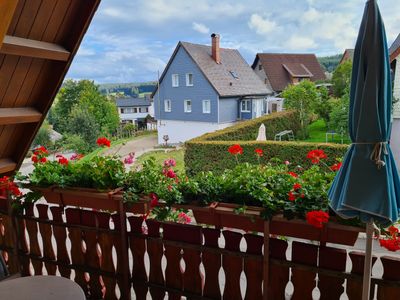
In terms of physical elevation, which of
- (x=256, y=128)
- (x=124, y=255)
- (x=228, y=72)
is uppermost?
(x=228, y=72)

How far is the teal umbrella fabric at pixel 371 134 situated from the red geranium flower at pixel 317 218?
10 cm

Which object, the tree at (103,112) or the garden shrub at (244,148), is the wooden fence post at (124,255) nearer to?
the tree at (103,112)

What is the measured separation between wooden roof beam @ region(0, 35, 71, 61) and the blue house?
127 inches

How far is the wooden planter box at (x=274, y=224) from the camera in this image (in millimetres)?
1249

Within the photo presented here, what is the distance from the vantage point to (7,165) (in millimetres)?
2391

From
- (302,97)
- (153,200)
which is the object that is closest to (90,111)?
(153,200)

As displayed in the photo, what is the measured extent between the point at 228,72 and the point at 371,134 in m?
7.20

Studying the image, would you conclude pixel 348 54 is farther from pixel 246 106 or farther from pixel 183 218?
pixel 246 106

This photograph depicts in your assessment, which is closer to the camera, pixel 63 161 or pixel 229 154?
pixel 63 161

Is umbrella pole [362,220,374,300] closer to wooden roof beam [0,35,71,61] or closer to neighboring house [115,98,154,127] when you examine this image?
wooden roof beam [0,35,71,61]

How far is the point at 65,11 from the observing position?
1.71m

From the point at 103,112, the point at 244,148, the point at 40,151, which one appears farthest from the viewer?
the point at 244,148

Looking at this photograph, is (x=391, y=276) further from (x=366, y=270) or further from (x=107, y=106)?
(x=107, y=106)

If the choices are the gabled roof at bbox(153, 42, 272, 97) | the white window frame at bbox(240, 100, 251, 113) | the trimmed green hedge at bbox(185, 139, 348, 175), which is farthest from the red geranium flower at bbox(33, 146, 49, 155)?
the white window frame at bbox(240, 100, 251, 113)
